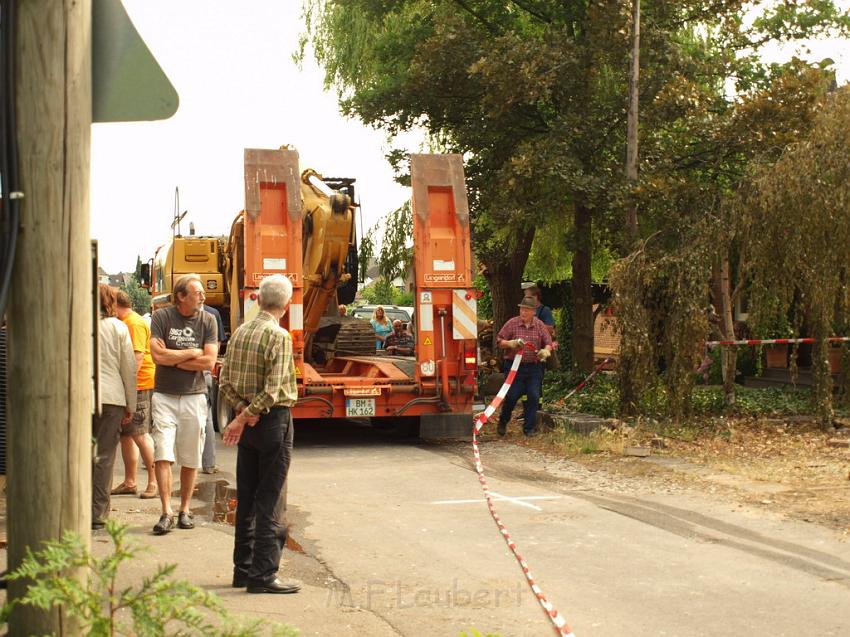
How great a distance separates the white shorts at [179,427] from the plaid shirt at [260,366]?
1852 mm

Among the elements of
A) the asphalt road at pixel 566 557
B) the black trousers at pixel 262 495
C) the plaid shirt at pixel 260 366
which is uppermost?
the plaid shirt at pixel 260 366

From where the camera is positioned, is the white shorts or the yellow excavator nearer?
the white shorts

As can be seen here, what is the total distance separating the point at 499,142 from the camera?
19.2 metres

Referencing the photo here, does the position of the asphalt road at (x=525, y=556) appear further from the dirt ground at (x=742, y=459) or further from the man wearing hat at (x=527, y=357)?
the man wearing hat at (x=527, y=357)

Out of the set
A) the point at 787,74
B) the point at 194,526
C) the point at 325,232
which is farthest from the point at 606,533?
the point at 787,74

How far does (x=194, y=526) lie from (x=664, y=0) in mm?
12143

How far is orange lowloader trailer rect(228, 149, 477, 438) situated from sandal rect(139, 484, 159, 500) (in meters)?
3.42

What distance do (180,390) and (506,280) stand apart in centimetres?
1513

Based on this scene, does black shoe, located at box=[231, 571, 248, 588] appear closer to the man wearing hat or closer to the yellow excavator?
the yellow excavator

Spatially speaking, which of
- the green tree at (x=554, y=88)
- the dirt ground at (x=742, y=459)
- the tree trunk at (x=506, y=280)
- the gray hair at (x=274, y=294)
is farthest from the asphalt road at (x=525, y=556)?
the tree trunk at (x=506, y=280)

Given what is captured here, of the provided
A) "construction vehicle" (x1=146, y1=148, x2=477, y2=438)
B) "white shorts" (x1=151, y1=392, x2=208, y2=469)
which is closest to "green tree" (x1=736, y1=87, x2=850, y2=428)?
"construction vehicle" (x1=146, y1=148, x2=477, y2=438)

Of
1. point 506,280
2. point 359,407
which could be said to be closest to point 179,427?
point 359,407

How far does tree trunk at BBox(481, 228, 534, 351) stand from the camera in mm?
→ 22641

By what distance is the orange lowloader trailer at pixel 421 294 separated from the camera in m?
13.1
